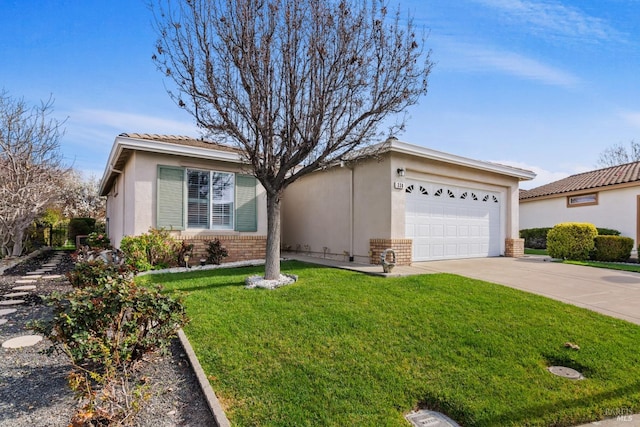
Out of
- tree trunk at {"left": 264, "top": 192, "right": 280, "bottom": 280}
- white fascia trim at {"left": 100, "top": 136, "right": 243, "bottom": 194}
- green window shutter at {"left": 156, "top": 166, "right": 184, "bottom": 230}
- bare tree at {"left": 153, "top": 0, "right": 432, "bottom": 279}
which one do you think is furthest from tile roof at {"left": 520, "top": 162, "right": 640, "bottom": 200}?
green window shutter at {"left": 156, "top": 166, "right": 184, "bottom": 230}

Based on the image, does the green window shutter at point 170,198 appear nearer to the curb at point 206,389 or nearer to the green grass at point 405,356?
the green grass at point 405,356

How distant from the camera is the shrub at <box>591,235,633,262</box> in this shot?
1247 centimetres

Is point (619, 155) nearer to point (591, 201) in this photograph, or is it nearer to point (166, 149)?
point (591, 201)

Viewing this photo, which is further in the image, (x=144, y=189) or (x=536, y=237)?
(x=536, y=237)

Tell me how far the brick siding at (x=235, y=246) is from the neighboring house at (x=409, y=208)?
250 cm

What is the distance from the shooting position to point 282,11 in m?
6.51

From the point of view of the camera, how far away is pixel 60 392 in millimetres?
3488

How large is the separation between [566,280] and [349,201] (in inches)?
239

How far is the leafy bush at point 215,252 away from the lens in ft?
33.1

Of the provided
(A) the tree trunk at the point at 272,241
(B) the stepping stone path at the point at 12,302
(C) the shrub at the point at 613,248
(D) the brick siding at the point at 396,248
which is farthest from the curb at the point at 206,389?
(C) the shrub at the point at 613,248

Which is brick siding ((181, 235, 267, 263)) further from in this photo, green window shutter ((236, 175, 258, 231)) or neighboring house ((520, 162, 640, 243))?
neighboring house ((520, 162, 640, 243))

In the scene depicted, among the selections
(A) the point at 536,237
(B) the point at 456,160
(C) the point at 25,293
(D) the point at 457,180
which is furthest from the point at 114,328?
(A) the point at 536,237

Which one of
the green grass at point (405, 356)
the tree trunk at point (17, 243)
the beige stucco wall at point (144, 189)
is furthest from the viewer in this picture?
the tree trunk at point (17, 243)

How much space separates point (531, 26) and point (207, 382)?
998 centimetres
